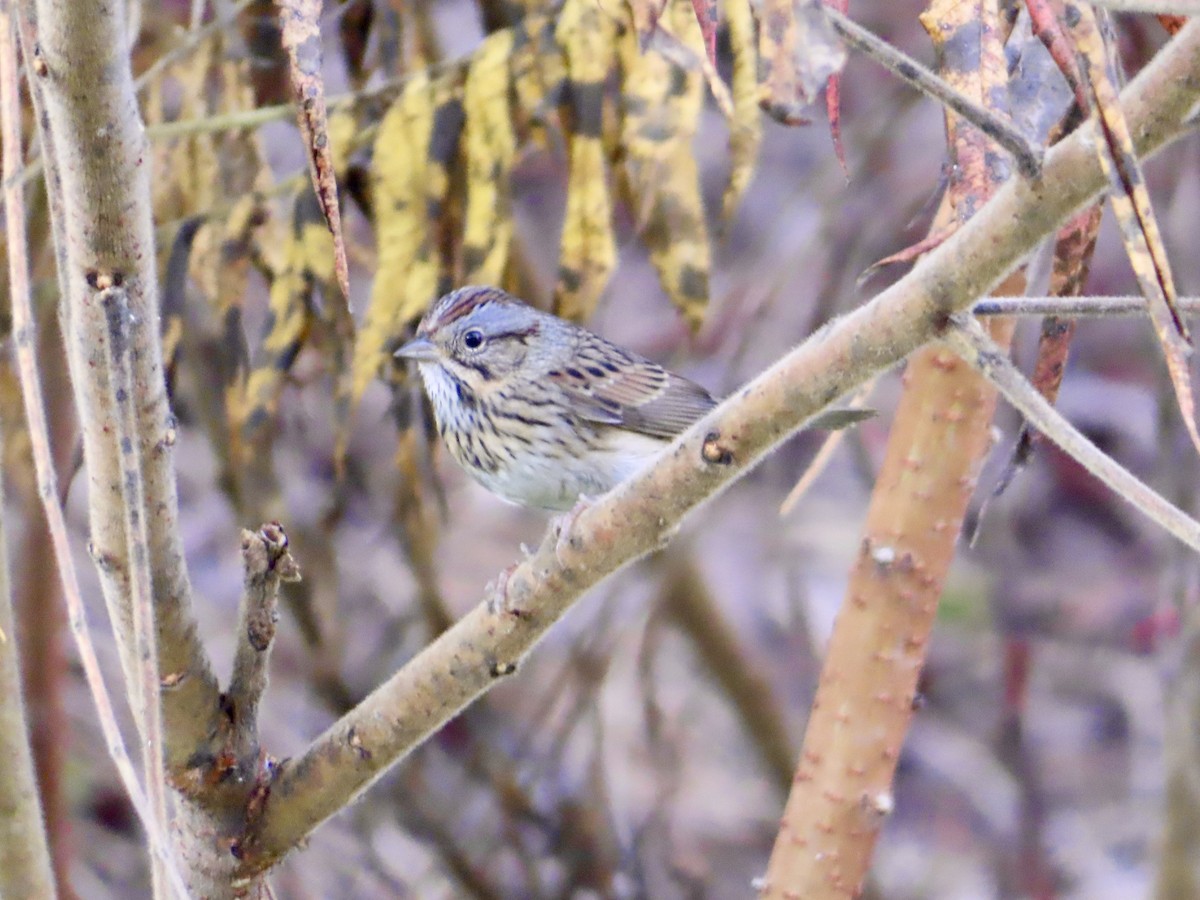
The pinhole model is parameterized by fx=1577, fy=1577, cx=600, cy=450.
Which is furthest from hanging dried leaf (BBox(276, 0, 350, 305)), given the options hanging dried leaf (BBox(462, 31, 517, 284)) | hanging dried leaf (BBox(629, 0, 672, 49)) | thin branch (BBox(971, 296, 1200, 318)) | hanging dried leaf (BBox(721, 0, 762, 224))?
hanging dried leaf (BBox(462, 31, 517, 284))

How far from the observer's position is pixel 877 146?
14.2ft

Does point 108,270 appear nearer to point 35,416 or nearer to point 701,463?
point 35,416

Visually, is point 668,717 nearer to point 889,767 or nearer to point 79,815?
point 79,815

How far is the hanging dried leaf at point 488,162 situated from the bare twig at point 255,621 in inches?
31.6

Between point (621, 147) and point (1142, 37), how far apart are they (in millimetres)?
1661

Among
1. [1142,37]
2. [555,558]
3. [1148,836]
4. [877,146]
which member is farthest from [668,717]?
[555,558]

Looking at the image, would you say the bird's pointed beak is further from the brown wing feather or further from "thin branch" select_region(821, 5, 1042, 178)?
"thin branch" select_region(821, 5, 1042, 178)

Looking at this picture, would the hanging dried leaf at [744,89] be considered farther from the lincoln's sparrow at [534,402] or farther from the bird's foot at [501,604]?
the lincoln's sparrow at [534,402]

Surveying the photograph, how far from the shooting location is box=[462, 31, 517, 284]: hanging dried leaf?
2650 mm

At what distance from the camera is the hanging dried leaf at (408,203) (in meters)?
2.64

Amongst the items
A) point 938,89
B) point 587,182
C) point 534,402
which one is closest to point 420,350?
point 534,402

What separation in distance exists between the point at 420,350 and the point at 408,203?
70 cm

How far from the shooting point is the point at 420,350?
11.1 feet

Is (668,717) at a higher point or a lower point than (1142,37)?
lower
